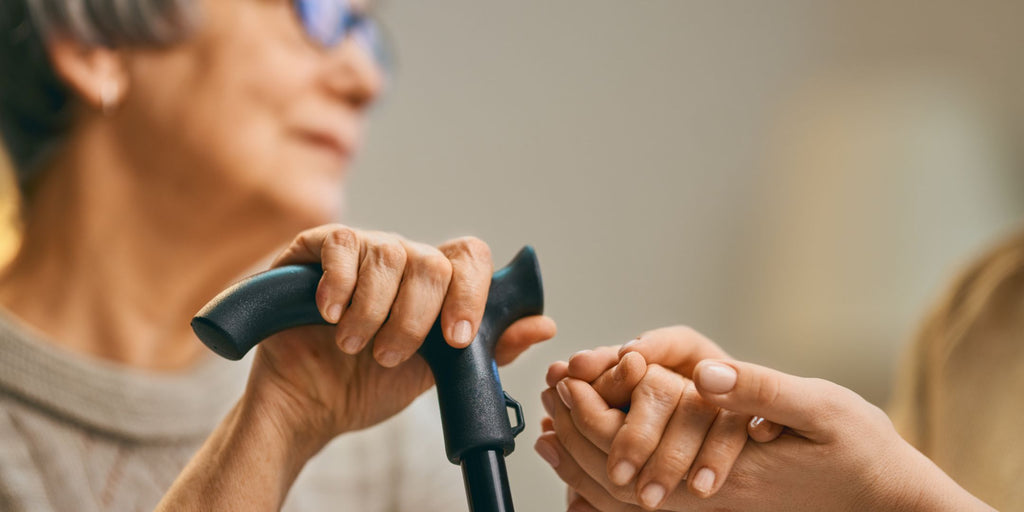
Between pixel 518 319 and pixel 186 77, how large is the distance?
0.58 m

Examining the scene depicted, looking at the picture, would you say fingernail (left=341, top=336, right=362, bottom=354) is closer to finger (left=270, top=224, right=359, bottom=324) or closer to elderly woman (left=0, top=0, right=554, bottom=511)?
finger (left=270, top=224, right=359, bottom=324)

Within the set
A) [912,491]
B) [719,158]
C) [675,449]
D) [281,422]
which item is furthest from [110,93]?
[719,158]

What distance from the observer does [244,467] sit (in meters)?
0.53

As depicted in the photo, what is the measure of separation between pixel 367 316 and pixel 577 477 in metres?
0.16

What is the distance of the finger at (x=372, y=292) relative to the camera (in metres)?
0.48

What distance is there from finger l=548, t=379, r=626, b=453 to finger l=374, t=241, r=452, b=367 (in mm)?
92

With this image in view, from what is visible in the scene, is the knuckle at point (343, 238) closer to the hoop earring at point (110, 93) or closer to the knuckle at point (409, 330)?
the knuckle at point (409, 330)

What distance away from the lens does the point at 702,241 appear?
168 centimetres

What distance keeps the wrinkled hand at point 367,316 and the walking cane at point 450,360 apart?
0.01 m

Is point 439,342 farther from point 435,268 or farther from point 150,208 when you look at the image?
point 150,208

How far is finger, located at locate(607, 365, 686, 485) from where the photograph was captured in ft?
1.49

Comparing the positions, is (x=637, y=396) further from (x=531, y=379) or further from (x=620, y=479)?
(x=531, y=379)

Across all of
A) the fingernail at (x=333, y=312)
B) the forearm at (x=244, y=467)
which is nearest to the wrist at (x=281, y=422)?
the forearm at (x=244, y=467)

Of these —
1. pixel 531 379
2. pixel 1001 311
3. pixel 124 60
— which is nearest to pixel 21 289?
pixel 124 60
